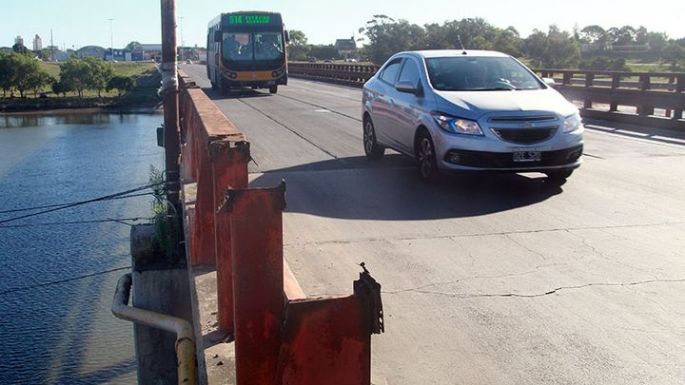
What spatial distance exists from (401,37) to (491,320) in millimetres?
43834

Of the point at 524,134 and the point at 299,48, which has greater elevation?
the point at 299,48

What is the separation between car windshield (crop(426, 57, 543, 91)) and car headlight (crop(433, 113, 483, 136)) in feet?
2.24

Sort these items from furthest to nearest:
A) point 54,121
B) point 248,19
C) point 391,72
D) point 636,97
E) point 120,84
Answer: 1. point 120,84
2. point 54,121
3. point 248,19
4. point 636,97
5. point 391,72

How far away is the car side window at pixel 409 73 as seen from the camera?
9727mm

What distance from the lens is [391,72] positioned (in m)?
10.8

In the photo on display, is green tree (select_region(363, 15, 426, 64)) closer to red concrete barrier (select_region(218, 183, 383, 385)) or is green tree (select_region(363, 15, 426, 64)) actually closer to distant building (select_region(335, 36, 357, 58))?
red concrete barrier (select_region(218, 183, 383, 385))

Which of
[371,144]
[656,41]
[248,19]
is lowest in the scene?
[371,144]

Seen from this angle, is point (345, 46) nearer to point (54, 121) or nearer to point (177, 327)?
point (54, 121)

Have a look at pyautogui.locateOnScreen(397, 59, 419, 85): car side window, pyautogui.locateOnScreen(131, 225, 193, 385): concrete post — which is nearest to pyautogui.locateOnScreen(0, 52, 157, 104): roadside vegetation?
pyautogui.locateOnScreen(397, 59, 419, 85): car side window

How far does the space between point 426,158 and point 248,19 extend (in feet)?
71.2

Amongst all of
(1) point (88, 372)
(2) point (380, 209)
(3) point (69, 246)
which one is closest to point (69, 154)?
(3) point (69, 246)

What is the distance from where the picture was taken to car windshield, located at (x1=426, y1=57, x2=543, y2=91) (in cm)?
→ 935

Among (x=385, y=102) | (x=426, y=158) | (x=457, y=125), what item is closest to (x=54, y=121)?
(x=385, y=102)

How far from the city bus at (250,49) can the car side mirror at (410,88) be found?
20.9m
